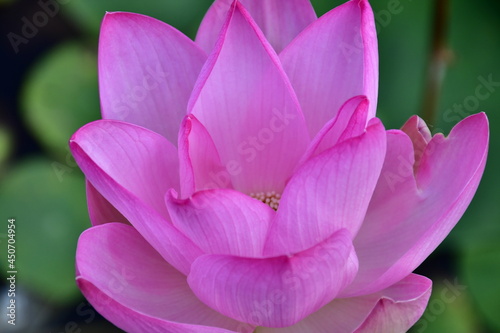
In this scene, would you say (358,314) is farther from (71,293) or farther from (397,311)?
(71,293)

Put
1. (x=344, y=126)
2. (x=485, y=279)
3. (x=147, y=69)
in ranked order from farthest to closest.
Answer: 1. (x=485, y=279)
2. (x=147, y=69)
3. (x=344, y=126)

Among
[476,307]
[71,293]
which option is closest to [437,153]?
[476,307]

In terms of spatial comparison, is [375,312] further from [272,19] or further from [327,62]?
[272,19]

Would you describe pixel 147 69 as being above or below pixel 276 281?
above

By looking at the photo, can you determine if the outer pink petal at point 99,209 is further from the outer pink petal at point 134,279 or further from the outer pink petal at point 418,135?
the outer pink petal at point 418,135

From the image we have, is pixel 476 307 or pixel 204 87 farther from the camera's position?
pixel 476 307

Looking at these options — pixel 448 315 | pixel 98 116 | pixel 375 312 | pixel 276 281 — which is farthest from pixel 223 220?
pixel 98 116
